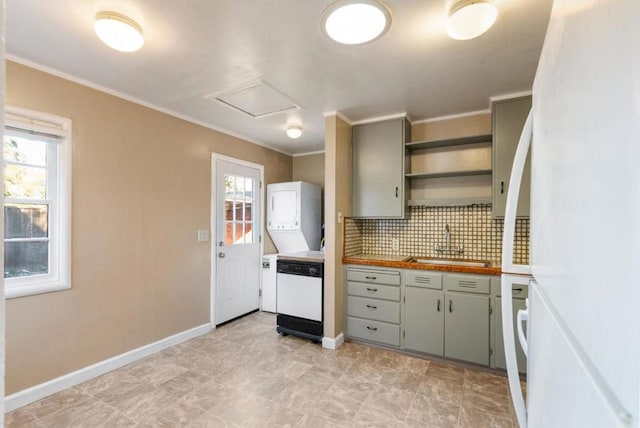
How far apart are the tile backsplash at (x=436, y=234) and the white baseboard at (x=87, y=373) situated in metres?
2.01

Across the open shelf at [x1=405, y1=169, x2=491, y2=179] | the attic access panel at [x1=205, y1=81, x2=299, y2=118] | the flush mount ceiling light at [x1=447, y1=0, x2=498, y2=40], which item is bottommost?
the open shelf at [x1=405, y1=169, x2=491, y2=179]

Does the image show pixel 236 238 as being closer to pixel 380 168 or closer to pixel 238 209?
pixel 238 209

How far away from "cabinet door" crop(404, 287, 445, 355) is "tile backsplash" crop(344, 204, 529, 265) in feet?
2.02

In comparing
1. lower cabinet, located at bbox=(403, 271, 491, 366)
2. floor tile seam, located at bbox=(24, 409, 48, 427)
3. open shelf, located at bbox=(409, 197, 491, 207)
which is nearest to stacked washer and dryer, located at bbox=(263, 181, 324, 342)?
lower cabinet, located at bbox=(403, 271, 491, 366)

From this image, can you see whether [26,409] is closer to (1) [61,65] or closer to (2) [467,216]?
(1) [61,65]

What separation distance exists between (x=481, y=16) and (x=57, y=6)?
2.20 meters

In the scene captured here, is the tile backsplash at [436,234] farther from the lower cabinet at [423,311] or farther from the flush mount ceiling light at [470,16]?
the flush mount ceiling light at [470,16]

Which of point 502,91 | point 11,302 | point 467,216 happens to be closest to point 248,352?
point 11,302

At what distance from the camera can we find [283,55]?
2.00 m

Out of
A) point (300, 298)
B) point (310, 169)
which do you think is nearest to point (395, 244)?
point (300, 298)

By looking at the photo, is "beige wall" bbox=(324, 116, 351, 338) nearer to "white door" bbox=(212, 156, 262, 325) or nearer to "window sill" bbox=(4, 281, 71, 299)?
"white door" bbox=(212, 156, 262, 325)

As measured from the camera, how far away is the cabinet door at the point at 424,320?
8.79 feet

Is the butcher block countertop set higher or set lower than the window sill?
higher

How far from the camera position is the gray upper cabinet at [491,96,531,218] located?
2.56 metres
